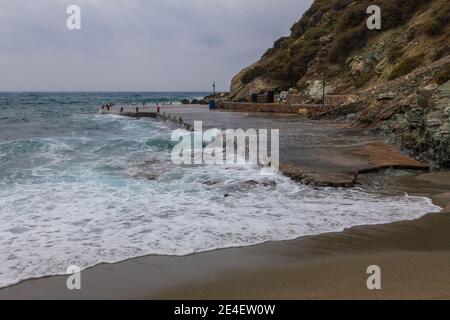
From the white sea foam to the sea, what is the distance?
0.7 inches

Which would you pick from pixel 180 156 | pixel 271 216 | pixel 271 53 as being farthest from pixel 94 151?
pixel 271 53

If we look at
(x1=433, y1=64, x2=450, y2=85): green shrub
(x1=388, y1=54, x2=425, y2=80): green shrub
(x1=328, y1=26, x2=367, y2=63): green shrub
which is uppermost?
(x1=328, y1=26, x2=367, y2=63): green shrub

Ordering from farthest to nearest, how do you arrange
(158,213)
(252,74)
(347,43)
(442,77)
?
1. (252,74)
2. (347,43)
3. (442,77)
4. (158,213)

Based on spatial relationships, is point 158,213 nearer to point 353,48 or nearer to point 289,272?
point 289,272

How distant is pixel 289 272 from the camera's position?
541cm

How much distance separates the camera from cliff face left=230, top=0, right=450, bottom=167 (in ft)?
46.3

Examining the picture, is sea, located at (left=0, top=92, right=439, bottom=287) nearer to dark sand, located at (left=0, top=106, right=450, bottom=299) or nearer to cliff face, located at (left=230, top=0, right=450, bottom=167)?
dark sand, located at (left=0, top=106, right=450, bottom=299)

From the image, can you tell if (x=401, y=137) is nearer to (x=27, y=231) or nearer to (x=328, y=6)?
(x=27, y=231)

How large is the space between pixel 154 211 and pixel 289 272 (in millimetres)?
3834

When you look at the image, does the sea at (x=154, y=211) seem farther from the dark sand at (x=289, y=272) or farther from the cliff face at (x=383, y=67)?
the cliff face at (x=383, y=67)

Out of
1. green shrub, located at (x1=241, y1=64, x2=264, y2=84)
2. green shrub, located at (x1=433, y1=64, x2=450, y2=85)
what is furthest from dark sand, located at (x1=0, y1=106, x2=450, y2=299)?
green shrub, located at (x1=241, y1=64, x2=264, y2=84)

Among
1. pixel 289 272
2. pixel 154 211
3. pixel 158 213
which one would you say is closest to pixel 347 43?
pixel 154 211

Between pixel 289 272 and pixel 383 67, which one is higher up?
pixel 383 67

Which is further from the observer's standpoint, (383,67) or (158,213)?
(383,67)
